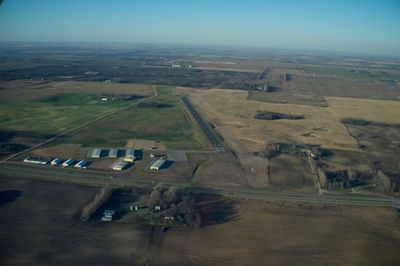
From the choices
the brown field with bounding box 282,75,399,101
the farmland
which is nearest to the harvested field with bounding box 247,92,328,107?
the farmland

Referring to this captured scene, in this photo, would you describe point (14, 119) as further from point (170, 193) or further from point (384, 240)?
point (384, 240)

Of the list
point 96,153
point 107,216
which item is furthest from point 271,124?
point 107,216

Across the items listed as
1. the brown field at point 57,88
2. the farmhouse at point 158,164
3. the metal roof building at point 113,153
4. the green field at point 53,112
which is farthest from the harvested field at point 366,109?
the metal roof building at point 113,153

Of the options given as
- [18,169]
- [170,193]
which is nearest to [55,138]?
[18,169]

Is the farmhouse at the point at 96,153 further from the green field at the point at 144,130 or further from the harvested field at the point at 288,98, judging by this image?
the harvested field at the point at 288,98

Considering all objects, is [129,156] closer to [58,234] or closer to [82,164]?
[82,164]
